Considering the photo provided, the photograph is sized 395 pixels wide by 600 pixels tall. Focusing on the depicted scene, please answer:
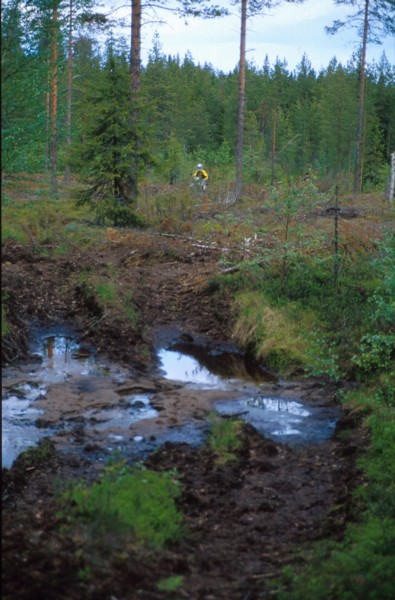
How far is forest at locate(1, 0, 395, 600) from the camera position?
507 cm

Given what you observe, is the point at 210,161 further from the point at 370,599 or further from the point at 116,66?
the point at 370,599

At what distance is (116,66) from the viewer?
1770cm

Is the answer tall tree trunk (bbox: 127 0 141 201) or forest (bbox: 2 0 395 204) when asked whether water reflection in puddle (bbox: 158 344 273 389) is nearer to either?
forest (bbox: 2 0 395 204)

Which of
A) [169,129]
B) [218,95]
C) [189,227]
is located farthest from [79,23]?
[218,95]

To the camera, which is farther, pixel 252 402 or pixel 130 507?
pixel 252 402

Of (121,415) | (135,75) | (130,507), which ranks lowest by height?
(121,415)

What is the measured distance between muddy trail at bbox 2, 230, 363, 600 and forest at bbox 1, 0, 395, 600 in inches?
1.1

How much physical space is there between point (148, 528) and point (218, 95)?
71215 mm

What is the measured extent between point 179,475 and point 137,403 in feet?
8.65

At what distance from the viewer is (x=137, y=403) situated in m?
9.62

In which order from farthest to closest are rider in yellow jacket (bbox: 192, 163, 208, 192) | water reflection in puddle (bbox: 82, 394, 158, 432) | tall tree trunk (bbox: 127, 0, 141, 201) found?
rider in yellow jacket (bbox: 192, 163, 208, 192) < tall tree trunk (bbox: 127, 0, 141, 201) < water reflection in puddle (bbox: 82, 394, 158, 432)

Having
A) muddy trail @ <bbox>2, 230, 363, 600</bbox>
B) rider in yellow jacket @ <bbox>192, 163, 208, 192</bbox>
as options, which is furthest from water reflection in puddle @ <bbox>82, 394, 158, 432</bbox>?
rider in yellow jacket @ <bbox>192, 163, 208, 192</bbox>

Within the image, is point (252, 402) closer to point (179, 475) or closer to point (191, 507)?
point (179, 475)

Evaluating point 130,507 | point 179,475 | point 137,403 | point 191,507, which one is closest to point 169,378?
point 137,403
